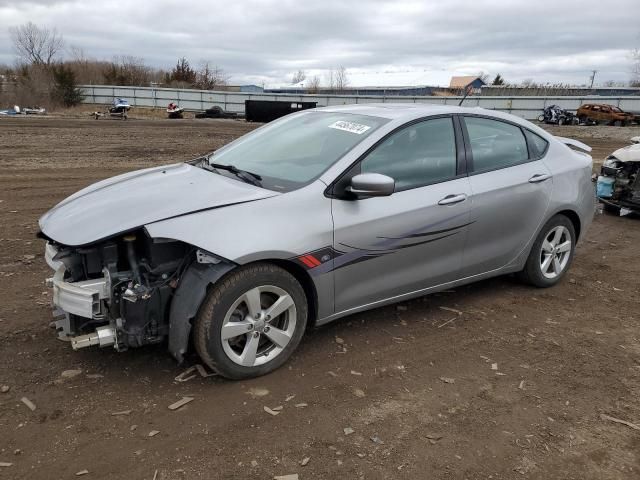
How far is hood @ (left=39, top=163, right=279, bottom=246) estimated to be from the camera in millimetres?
3139

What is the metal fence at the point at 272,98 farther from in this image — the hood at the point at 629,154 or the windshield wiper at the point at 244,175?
the windshield wiper at the point at 244,175

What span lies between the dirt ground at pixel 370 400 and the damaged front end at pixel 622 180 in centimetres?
398

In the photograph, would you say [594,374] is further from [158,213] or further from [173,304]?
[158,213]

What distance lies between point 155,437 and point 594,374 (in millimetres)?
2877

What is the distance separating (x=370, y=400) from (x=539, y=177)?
8.78 ft

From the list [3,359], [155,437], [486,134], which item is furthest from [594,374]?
[3,359]

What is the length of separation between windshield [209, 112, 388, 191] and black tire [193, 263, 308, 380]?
622mm

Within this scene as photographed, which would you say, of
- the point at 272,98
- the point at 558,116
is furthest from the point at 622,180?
the point at 272,98

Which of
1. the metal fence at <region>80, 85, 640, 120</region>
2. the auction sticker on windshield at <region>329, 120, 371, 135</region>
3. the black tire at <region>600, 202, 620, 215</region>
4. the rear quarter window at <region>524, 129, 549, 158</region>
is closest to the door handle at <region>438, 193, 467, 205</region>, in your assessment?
the auction sticker on windshield at <region>329, 120, 371, 135</region>

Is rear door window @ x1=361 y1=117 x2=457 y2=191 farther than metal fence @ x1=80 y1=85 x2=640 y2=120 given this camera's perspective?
No

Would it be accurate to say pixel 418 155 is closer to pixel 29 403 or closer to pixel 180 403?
pixel 180 403

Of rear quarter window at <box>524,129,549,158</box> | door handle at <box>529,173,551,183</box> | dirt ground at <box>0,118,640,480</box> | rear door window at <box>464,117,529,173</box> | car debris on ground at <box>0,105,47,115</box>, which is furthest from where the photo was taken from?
car debris on ground at <box>0,105,47,115</box>

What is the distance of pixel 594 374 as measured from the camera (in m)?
3.67

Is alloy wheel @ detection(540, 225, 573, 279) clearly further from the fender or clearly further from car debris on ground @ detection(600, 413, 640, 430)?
the fender
